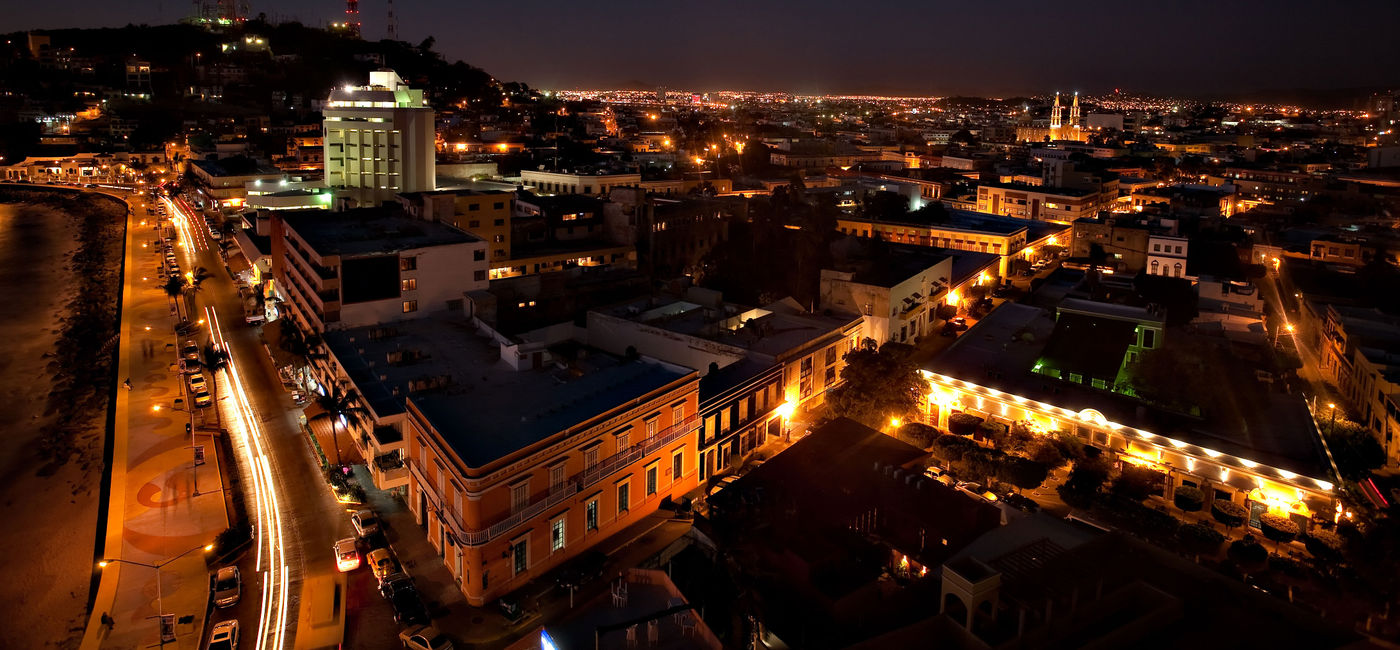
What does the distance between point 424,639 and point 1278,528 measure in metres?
14.9

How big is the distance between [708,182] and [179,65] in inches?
2871

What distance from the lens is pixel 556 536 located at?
13656 millimetres

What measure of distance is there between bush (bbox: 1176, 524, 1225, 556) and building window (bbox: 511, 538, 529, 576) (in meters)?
11.4

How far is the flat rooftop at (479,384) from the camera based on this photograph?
1373 cm

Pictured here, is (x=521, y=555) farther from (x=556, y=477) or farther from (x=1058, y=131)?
(x=1058, y=131)

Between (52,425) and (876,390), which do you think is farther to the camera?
(52,425)

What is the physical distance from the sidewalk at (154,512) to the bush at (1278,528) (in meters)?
17.9

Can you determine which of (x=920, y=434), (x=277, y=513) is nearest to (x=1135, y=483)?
(x=920, y=434)

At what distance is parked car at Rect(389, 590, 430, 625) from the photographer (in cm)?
1226

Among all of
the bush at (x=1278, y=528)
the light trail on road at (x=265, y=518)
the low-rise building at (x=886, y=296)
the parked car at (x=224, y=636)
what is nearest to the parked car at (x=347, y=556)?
the light trail on road at (x=265, y=518)

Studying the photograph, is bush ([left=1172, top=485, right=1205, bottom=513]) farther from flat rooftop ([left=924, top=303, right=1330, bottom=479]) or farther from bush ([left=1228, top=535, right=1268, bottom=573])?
bush ([left=1228, top=535, right=1268, bottom=573])

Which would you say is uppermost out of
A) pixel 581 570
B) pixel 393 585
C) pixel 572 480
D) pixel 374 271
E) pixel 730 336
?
pixel 374 271

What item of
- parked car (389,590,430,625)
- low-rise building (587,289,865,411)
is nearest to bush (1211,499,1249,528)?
low-rise building (587,289,865,411)

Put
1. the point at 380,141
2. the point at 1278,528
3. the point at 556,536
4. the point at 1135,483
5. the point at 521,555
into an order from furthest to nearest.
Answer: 1. the point at 380,141
2. the point at 1135,483
3. the point at 1278,528
4. the point at 556,536
5. the point at 521,555
